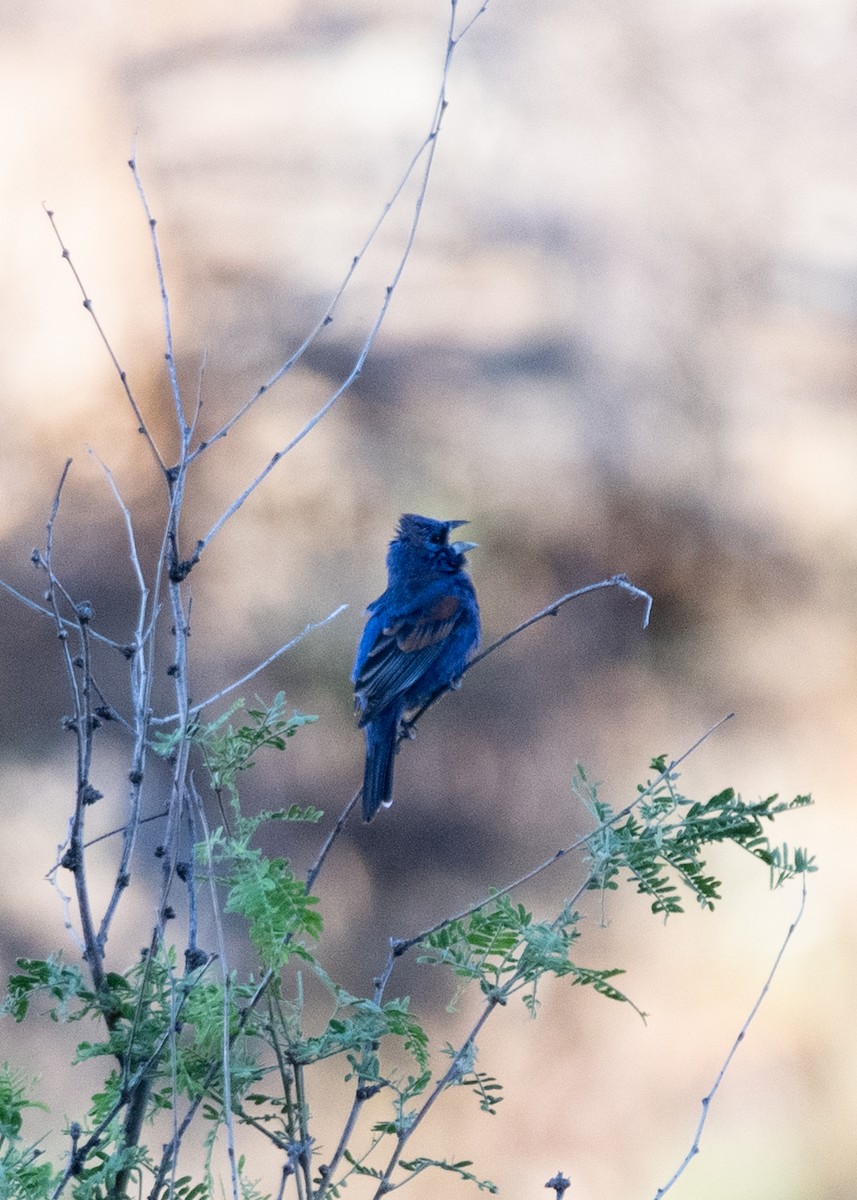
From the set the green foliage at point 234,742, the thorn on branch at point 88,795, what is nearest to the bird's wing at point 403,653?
the green foliage at point 234,742

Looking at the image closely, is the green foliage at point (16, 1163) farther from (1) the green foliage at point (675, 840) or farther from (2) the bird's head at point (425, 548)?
(2) the bird's head at point (425, 548)

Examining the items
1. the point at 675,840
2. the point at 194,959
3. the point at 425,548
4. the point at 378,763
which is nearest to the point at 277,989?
the point at 194,959

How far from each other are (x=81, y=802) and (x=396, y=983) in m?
3.06

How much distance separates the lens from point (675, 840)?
5.26 ft

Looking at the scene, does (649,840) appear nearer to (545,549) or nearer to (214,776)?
(214,776)

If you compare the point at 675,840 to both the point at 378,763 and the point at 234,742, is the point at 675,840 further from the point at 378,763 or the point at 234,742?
the point at 378,763

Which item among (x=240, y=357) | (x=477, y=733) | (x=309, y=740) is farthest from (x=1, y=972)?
(x=240, y=357)

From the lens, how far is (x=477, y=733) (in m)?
4.59

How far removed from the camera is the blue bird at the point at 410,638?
3.09 metres

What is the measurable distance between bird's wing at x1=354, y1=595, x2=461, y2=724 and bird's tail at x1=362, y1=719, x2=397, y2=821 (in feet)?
0.14

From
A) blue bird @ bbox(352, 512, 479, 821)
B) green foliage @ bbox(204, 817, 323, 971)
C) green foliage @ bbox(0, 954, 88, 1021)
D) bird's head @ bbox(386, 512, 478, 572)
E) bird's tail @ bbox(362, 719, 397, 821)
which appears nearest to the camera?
green foliage @ bbox(204, 817, 323, 971)

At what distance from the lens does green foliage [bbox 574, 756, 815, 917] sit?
1573 mm

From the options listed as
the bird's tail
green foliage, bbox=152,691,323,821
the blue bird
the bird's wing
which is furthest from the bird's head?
green foliage, bbox=152,691,323,821

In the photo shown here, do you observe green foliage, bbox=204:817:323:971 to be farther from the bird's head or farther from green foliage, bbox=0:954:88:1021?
the bird's head
